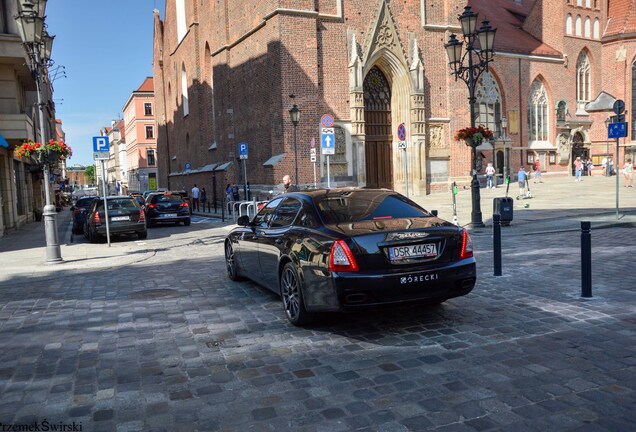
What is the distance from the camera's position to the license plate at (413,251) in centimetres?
527

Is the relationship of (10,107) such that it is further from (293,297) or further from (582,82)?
(582,82)

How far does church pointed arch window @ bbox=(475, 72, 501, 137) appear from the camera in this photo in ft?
134

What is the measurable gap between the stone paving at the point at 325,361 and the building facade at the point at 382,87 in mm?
20150

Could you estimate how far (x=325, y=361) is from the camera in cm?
480

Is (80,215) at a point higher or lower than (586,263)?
higher

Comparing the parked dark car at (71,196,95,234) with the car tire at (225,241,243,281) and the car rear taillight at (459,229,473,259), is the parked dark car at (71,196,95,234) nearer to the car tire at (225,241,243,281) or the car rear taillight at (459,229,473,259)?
the car tire at (225,241,243,281)

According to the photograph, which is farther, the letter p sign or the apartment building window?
the apartment building window

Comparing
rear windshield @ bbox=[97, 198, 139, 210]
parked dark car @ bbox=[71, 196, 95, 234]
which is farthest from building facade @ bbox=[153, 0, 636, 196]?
rear windshield @ bbox=[97, 198, 139, 210]

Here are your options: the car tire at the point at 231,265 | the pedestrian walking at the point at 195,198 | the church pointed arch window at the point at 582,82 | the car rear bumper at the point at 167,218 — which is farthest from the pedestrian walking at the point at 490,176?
the car tire at the point at 231,265

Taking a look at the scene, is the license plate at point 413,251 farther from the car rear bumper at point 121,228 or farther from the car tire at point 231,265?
the car rear bumper at point 121,228

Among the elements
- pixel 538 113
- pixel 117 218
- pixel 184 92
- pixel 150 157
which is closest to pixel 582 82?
pixel 538 113

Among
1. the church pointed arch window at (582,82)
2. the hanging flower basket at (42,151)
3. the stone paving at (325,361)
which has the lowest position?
the stone paving at (325,361)

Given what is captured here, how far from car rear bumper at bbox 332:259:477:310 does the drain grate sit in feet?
12.2

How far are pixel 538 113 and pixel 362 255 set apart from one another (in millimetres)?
44036
